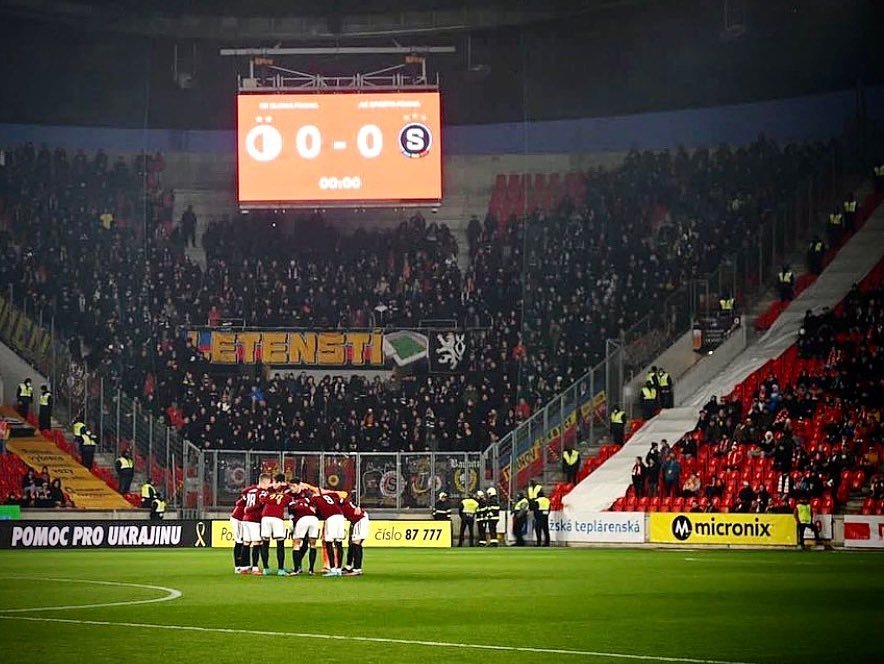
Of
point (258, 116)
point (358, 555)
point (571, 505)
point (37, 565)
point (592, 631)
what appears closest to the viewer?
point (592, 631)

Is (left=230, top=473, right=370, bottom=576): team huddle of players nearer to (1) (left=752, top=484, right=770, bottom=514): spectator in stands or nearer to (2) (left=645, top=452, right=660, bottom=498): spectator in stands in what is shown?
(1) (left=752, top=484, right=770, bottom=514): spectator in stands

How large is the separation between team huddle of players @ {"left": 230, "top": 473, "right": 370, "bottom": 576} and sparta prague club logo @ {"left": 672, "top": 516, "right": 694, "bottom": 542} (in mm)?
14334

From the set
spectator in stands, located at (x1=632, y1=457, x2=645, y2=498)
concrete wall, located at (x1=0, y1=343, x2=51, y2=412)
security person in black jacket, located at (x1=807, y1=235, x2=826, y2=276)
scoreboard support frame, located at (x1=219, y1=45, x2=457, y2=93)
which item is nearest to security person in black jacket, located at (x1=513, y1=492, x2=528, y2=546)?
spectator in stands, located at (x1=632, y1=457, x2=645, y2=498)

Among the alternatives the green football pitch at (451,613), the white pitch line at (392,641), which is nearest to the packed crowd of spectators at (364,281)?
A: the green football pitch at (451,613)

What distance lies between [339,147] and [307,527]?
24943mm

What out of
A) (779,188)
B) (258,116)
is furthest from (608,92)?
(258,116)

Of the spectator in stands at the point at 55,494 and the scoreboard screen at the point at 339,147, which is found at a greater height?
the scoreboard screen at the point at 339,147

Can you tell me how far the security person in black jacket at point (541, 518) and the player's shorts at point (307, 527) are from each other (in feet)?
51.0

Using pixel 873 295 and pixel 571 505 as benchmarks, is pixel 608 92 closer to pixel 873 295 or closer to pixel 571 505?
pixel 873 295

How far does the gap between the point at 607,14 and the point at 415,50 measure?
8.67 metres

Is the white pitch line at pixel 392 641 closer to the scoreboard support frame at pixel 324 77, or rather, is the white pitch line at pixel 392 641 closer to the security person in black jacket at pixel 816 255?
the scoreboard support frame at pixel 324 77

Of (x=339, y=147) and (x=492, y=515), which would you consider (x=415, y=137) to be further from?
(x=492, y=515)

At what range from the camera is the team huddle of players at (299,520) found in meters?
24.5

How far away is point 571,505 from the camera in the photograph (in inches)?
1640
